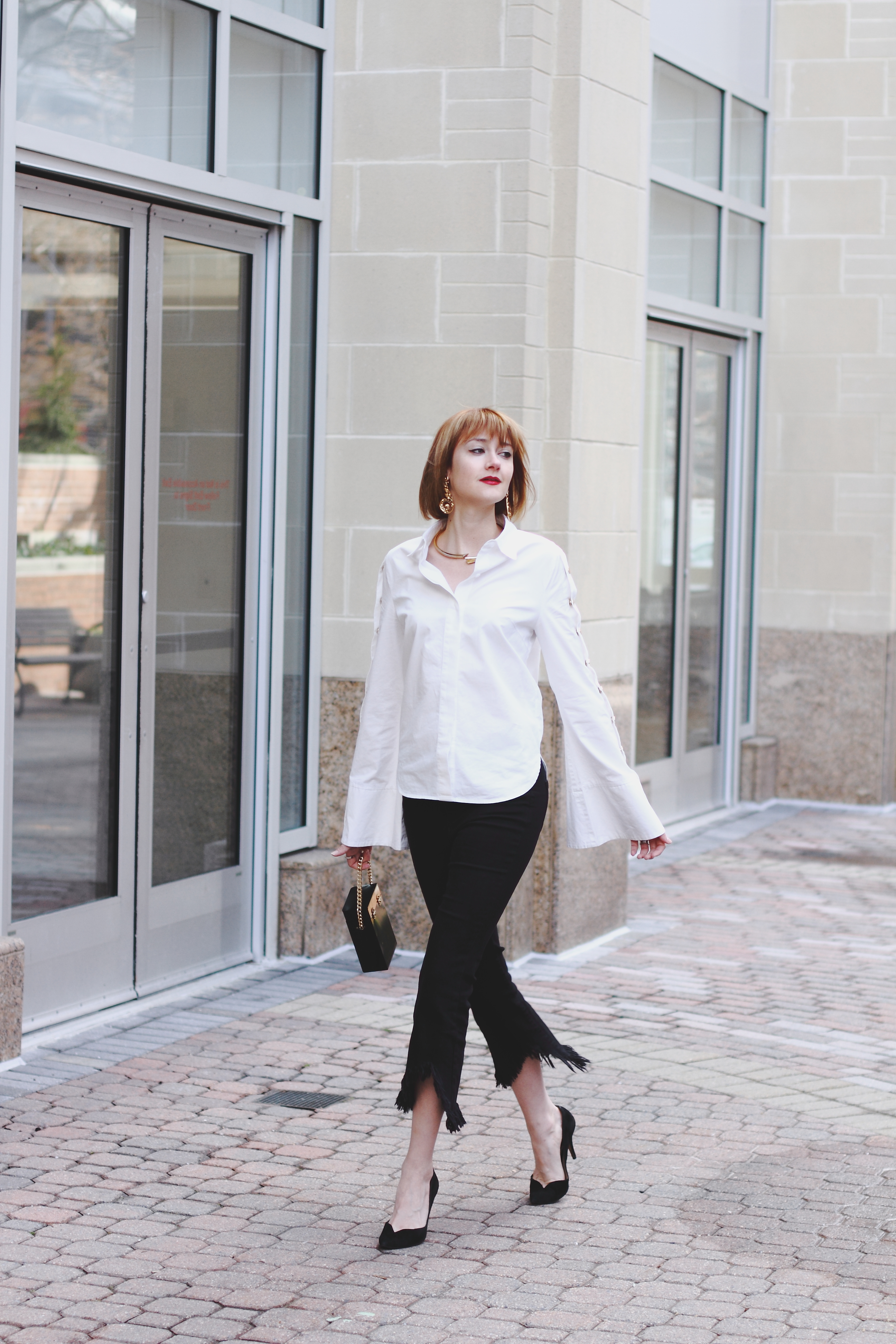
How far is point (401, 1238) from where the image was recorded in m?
4.27

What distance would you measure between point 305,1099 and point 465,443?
2127 millimetres

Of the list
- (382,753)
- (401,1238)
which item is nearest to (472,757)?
(382,753)

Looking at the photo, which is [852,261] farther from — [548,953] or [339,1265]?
[339,1265]

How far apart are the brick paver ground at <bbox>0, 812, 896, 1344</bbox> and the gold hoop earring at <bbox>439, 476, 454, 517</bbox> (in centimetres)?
172

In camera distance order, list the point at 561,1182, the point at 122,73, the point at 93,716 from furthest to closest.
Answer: the point at 93,716 → the point at 122,73 → the point at 561,1182

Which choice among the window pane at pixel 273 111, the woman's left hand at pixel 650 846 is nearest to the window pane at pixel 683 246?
the window pane at pixel 273 111

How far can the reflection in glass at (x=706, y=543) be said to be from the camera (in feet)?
36.6

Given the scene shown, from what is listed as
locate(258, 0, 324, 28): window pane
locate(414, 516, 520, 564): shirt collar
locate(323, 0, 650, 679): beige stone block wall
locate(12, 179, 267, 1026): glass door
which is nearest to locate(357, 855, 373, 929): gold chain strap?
locate(414, 516, 520, 564): shirt collar

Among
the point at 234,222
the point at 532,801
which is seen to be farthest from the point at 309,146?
the point at 532,801

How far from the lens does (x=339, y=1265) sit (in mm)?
4172

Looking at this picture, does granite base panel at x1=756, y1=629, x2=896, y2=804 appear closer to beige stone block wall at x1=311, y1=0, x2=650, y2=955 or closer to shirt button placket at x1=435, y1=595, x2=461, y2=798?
beige stone block wall at x1=311, y1=0, x2=650, y2=955

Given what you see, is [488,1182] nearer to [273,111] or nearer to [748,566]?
[273,111]

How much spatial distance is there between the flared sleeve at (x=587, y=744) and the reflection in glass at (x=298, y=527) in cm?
300

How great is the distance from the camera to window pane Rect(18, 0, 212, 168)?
228 inches
